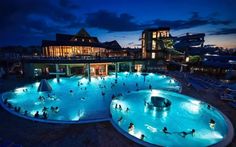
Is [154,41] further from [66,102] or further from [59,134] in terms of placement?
[59,134]

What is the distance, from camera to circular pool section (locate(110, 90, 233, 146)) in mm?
10547

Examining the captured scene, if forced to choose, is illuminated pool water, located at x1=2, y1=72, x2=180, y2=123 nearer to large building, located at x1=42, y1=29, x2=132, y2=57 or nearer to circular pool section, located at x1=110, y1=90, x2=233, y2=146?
circular pool section, located at x1=110, y1=90, x2=233, y2=146

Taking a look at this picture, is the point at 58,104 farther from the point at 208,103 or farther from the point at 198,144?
the point at 208,103

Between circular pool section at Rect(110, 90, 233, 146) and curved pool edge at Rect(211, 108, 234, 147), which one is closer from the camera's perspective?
curved pool edge at Rect(211, 108, 234, 147)

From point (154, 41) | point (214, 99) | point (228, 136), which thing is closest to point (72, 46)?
point (154, 41)

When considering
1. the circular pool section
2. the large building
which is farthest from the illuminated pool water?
the large building

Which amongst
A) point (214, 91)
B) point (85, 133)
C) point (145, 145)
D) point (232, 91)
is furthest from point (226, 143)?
point (214, 91)

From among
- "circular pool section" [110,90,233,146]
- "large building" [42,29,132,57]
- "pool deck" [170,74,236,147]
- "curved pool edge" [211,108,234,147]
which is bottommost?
"circular pool section" [110,90,233,146]

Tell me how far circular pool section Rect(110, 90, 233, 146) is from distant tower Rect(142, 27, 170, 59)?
22.9 m

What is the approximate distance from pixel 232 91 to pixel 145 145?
14.9 metres

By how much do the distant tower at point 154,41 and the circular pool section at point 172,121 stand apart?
75.2ft

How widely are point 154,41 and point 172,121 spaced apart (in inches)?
1208

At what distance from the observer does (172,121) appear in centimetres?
1367

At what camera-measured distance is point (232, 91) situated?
53.0ft
